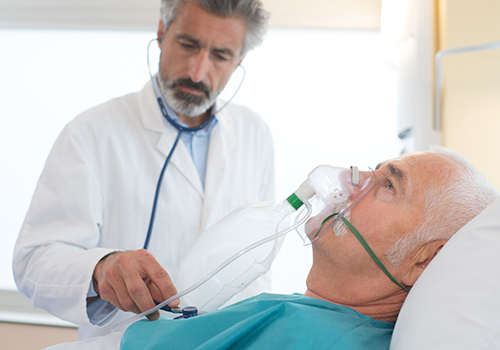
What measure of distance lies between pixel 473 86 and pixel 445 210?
0.68 metres

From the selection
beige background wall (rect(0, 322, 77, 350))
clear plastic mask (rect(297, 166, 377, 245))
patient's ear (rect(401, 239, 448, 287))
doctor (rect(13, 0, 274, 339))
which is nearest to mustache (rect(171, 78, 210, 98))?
doctor (rect(13, 0, 274, 339))

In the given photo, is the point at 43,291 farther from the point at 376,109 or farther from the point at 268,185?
the point at 376,109

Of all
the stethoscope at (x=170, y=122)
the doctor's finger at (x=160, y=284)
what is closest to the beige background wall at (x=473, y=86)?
the stethoscope at (x=170, y=122)

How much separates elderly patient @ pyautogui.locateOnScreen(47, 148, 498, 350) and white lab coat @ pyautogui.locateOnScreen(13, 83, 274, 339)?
41 cm

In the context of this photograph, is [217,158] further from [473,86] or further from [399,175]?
[473,86]

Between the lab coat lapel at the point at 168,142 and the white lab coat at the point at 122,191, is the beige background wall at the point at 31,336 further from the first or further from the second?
the lab coat lapel at the point at 168,142

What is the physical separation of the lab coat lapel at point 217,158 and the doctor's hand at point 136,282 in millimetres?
607

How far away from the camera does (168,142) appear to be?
68.1 inches

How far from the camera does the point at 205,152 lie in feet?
6.11

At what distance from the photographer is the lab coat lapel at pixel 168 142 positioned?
1713mm

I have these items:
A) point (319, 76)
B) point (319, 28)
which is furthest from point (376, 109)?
point (319, 28)

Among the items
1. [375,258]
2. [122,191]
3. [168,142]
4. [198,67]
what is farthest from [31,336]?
[375,258]

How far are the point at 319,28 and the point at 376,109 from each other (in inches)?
21.0

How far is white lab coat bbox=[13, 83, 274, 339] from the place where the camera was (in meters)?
1.43
